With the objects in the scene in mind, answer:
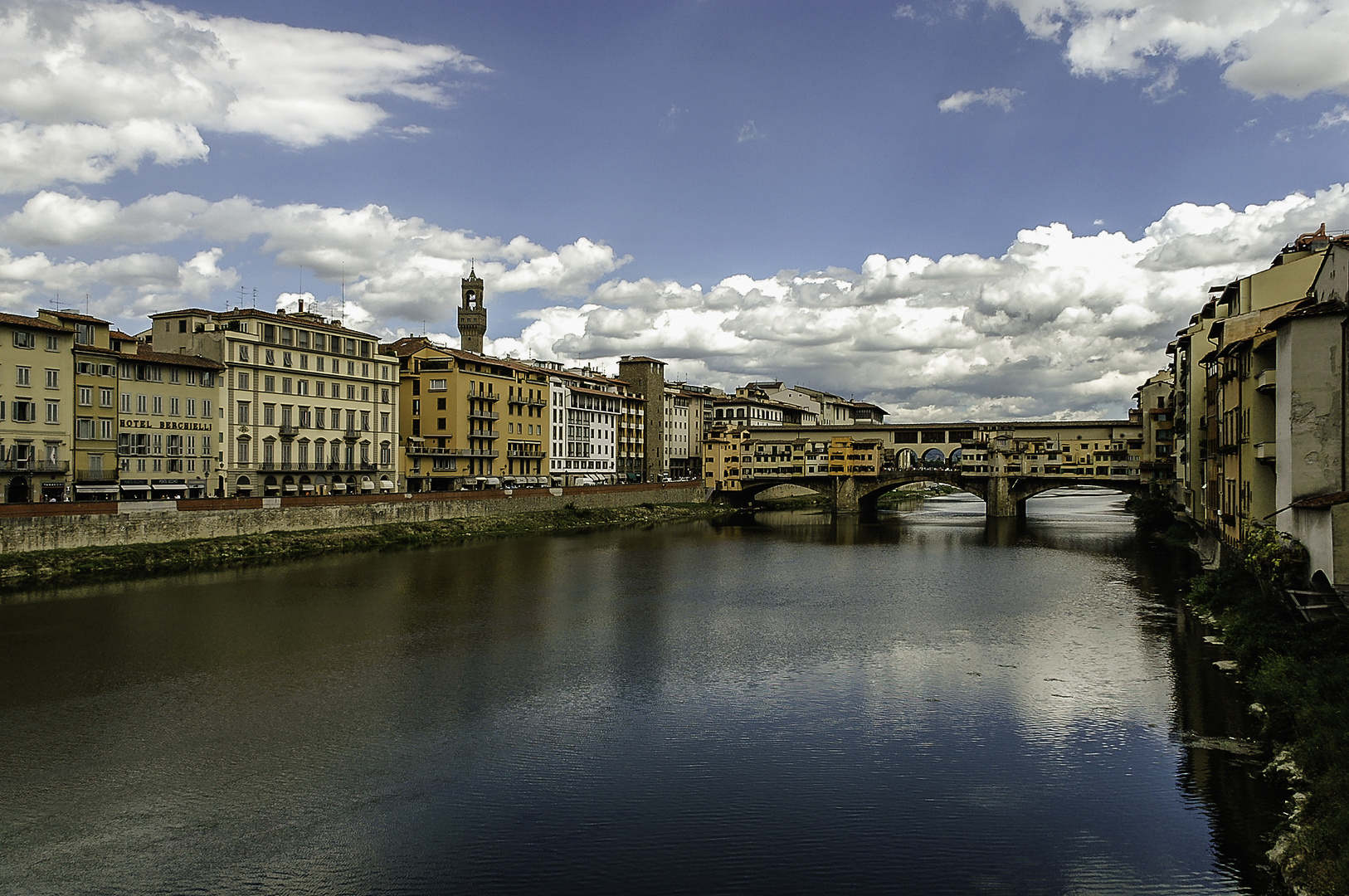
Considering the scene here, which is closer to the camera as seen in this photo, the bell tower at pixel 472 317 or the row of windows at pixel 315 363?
the row of windows at pixel 315 363

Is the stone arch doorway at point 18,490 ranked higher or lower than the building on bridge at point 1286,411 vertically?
lower

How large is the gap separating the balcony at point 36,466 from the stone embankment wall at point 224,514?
5.41 m

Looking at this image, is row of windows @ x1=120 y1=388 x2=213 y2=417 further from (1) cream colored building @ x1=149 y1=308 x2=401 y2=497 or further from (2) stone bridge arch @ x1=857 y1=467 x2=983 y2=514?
(2) stone bridge arch @ x1=857 y1=467 x2=983 y2=514

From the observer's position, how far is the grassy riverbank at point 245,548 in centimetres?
3741

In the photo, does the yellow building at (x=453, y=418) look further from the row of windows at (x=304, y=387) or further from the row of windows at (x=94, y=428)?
the row of windows at (x=94, y=428)

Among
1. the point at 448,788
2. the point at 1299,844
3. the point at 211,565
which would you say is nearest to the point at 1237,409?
the point at 1299,844

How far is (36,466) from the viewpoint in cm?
4400

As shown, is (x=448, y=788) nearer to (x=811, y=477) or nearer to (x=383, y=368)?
(x=383, y=368)

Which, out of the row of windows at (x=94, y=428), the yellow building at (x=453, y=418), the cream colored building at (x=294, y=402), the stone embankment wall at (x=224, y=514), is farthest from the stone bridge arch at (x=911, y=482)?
the row of windows at (x=94, y=428)

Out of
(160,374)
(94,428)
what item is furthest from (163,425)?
(94,428)

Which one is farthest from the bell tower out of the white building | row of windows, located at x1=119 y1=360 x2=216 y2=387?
row of windows, located at x1=119 y1=360 x2=216 y2=387

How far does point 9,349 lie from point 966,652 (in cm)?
4225

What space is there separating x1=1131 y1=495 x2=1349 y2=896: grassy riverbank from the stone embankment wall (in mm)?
41999

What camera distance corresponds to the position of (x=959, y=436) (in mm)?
94250
